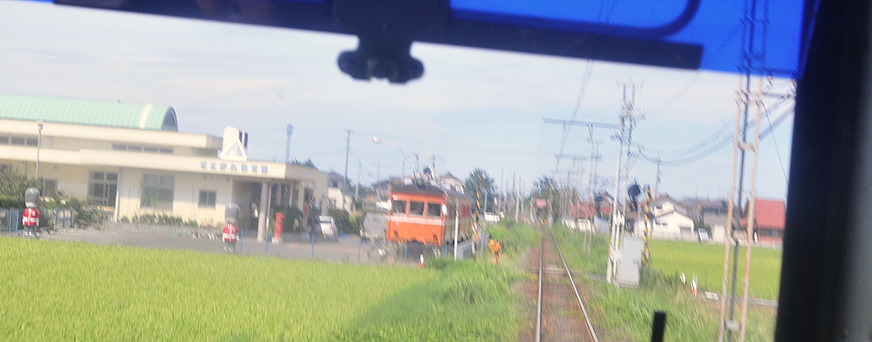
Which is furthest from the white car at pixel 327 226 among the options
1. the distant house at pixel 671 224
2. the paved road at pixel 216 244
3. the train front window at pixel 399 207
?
the distant house at pixel 671 224

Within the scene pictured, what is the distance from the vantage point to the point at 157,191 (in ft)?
32.1

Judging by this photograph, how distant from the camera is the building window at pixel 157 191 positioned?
9.68 meters

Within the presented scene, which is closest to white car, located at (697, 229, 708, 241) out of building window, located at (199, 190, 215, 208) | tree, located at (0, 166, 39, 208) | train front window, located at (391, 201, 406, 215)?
train front window, located at (391, 201, 406, 215)

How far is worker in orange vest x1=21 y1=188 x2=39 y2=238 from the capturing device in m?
10.9

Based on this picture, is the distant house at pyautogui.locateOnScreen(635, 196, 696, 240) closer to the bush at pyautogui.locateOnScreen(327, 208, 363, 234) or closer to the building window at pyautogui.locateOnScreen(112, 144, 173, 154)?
the bush at pyautogui.locateOnScreen(327, 208, 363, 234)

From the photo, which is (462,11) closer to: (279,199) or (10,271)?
(279,199)

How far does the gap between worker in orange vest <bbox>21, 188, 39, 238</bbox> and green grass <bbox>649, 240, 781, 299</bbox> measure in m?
8.94

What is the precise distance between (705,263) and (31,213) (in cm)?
1221

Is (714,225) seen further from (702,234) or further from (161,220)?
(161,220)

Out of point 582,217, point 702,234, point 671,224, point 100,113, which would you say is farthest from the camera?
point 582,217

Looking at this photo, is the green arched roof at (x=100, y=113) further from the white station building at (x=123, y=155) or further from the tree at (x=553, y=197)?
the tree at (x=553, y=197)

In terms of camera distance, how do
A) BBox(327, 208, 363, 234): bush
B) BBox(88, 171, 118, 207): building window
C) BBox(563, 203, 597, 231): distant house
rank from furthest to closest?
BBox(563, 203, 597, 231): distant house
BBox(327, 208, 363, 234): bush
BBox(88, 171, 118, 207): building window

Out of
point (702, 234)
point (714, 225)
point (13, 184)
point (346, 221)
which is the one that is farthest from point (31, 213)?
point (702, 234)

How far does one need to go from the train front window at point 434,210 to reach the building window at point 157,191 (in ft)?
15.5
